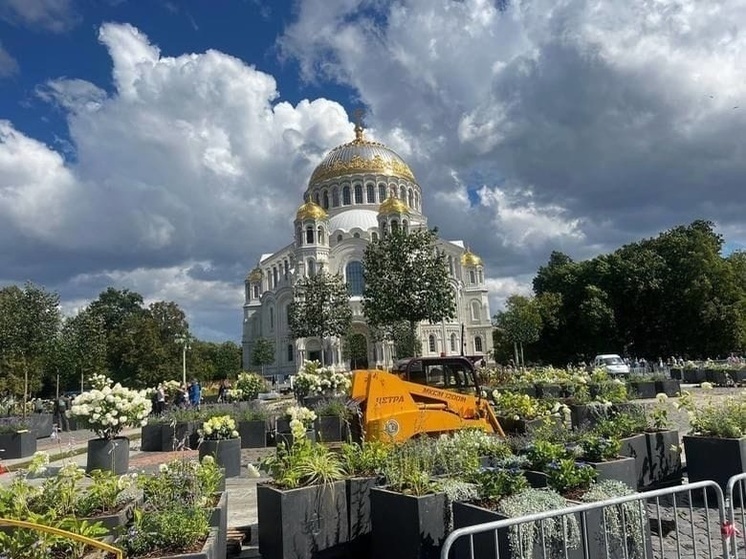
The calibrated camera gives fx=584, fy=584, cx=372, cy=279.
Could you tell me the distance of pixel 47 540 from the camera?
377 centimetres

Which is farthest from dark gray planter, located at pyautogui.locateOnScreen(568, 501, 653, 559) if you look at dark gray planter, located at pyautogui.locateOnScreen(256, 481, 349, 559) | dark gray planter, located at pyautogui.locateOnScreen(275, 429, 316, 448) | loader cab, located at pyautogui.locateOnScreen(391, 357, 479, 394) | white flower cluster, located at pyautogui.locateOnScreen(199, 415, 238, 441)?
white flower cluster, located at pyautogui.locateOnScreen(199, 415, 238, 441)

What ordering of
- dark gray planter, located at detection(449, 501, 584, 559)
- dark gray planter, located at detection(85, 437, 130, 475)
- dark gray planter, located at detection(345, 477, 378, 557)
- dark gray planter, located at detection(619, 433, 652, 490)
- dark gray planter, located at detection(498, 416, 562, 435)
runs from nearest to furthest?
dark gray planter, located at detection(449, 501, 584, 559)
dark gray planter, located at detection(345, 477, 378, 557)
dark gray planter, located at detection(619, 433, 652, 490)
dark gray planter, located at detection(85, 437, 130, 475)
dark gray planter, located at detection(498, 416, 562, 435)

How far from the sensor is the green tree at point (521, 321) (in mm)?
46406

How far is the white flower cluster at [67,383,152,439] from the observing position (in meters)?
10.2

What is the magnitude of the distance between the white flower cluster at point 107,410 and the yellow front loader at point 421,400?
13.7 ft

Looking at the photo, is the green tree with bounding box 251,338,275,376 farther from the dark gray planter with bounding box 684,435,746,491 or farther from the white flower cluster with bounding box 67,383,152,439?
the dark gray planter with bounding box 684,435,746,491

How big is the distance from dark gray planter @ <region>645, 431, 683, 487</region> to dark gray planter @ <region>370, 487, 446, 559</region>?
12.9ft

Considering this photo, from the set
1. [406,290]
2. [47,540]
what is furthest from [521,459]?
[406,290]

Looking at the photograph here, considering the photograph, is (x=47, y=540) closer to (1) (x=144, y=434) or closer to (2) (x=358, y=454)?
(2) (x=358, y=454)

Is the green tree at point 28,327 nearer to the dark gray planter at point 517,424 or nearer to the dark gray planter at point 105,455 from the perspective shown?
the dark gray planter at point 105,455

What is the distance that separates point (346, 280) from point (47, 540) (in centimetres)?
6188

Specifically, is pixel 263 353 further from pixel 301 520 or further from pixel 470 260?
pixel 301 520

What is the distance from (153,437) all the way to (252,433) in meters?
2.71

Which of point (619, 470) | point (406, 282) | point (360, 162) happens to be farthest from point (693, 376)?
point (360, 162)
